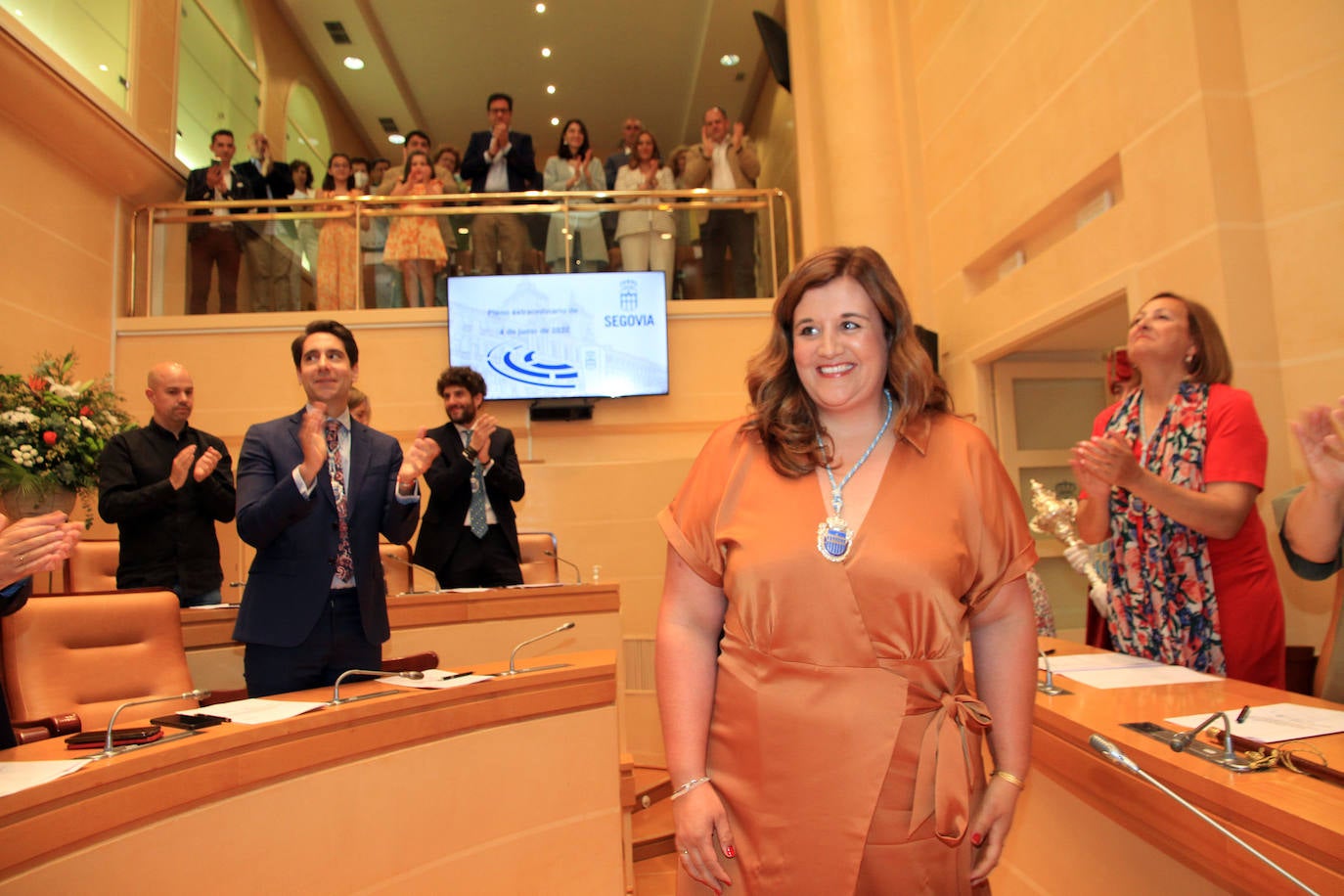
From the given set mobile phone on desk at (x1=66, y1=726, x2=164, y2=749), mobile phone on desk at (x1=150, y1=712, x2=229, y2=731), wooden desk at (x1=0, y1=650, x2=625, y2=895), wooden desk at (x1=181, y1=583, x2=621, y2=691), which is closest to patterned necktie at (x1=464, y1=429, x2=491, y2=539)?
wooden desk at (x1=181, y1=583, x2=621, y2=691)

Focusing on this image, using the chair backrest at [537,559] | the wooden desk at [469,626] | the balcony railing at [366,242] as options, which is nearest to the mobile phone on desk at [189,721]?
the wooden desk at [469,626]

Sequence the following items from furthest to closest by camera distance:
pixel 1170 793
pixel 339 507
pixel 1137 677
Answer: pixel 339 507, pixel 1137 677, pixel 1170 793

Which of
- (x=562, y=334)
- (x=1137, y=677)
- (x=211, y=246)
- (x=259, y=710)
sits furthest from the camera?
(x=211, y=246)

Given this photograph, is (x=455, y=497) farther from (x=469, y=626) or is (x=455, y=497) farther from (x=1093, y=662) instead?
(x=1093, y=662)

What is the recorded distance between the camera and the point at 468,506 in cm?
366

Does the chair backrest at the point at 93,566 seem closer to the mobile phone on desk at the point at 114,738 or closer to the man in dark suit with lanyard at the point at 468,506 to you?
the man in dark suit with lanyard at the point at 468,506

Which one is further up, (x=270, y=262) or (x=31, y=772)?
(x=270, y=262)

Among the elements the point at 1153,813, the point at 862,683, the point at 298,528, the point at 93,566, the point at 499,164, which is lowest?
the point at 1153,813

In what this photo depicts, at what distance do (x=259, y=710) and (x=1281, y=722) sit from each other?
6.08 feet

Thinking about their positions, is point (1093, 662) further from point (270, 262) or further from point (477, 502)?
point (270, 262)

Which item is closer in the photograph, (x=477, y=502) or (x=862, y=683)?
(x=862, y=683)

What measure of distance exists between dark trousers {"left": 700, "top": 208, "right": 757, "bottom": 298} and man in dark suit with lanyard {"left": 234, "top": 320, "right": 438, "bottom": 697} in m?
4.95

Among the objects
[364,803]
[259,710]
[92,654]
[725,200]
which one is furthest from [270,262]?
[364,803]

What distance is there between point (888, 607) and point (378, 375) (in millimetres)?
6058
